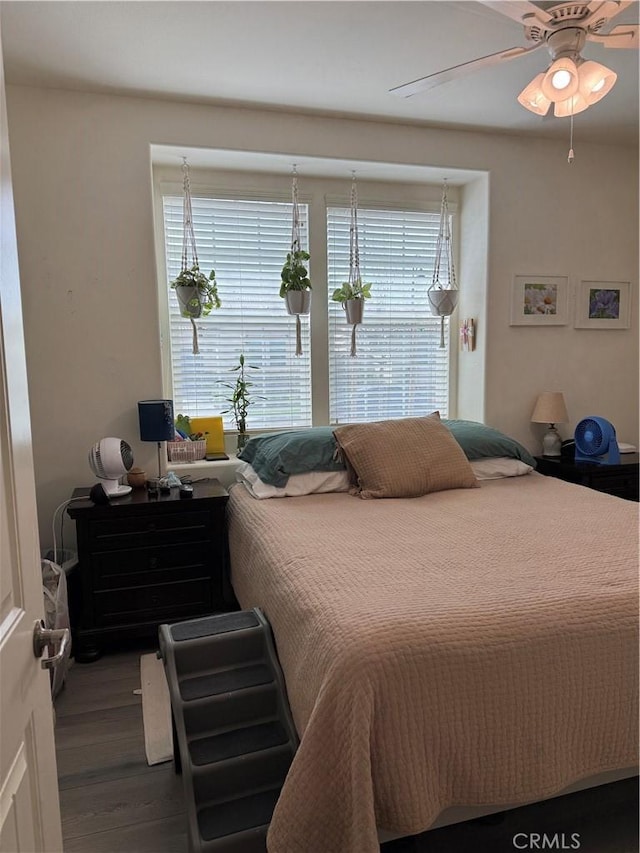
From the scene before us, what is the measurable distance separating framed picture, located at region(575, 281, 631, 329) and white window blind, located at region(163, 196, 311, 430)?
1.89 metres

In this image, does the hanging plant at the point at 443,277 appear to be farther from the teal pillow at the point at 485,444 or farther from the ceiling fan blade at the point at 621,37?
the ceiling fan blade at the point at 621,37

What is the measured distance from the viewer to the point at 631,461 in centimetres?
349

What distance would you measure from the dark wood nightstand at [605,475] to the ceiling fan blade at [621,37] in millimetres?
2260

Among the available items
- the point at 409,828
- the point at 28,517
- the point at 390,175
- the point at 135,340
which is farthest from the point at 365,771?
the point at 390,175

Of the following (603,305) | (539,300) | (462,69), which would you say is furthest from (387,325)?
(462,69)

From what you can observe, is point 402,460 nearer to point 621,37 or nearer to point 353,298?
point 353,298

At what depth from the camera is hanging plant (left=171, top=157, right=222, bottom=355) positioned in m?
3.22

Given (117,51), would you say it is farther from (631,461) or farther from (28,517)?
(631,461)

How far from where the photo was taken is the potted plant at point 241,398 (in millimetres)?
3547

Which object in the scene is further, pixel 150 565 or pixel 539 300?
pixel 539 300

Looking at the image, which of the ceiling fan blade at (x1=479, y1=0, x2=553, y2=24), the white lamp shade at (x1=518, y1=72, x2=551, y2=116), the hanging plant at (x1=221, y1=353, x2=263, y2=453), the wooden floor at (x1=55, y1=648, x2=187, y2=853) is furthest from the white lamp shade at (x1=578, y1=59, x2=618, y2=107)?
the wooden floor at (x1=55, y1=648, x2=187, y2=853)

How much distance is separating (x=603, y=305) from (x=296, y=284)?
216 centimetres

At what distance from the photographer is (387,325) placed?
3.85 m

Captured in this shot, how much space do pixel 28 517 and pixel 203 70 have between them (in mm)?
2461
